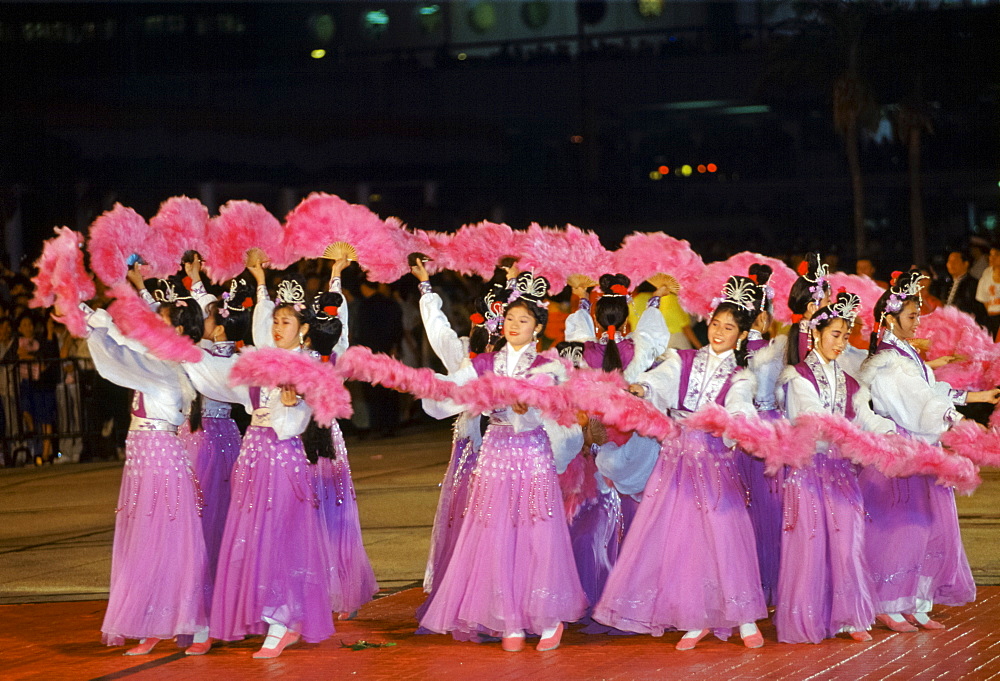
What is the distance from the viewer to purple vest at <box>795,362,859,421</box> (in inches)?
248

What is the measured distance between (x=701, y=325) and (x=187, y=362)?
9.38 meters

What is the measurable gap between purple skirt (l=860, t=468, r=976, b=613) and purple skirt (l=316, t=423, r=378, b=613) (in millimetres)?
2432

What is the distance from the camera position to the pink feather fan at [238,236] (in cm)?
722

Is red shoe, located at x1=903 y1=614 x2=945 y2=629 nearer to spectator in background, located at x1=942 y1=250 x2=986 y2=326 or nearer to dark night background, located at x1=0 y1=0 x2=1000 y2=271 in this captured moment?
spectator in background, located at x1=942 y1=250 x2=986 y2=326

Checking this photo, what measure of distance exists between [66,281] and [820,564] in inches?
141

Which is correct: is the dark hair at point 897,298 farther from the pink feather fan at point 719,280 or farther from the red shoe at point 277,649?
the red shoe at point 277,649

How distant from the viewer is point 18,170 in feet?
61.0

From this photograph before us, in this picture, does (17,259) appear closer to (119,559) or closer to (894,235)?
(119,559)

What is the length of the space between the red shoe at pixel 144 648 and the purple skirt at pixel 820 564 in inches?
110

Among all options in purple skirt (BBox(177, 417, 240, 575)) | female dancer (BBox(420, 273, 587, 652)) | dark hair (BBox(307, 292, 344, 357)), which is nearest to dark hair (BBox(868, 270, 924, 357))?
female dancer (BBox(420, 273, 587, 652))

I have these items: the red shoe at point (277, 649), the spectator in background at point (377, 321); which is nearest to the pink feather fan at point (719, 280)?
the red shoe at point (277, 649)

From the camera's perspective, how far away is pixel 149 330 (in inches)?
240

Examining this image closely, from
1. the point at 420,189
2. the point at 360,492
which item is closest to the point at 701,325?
the point at 360,492

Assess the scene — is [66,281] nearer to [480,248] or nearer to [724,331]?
[480,248]
